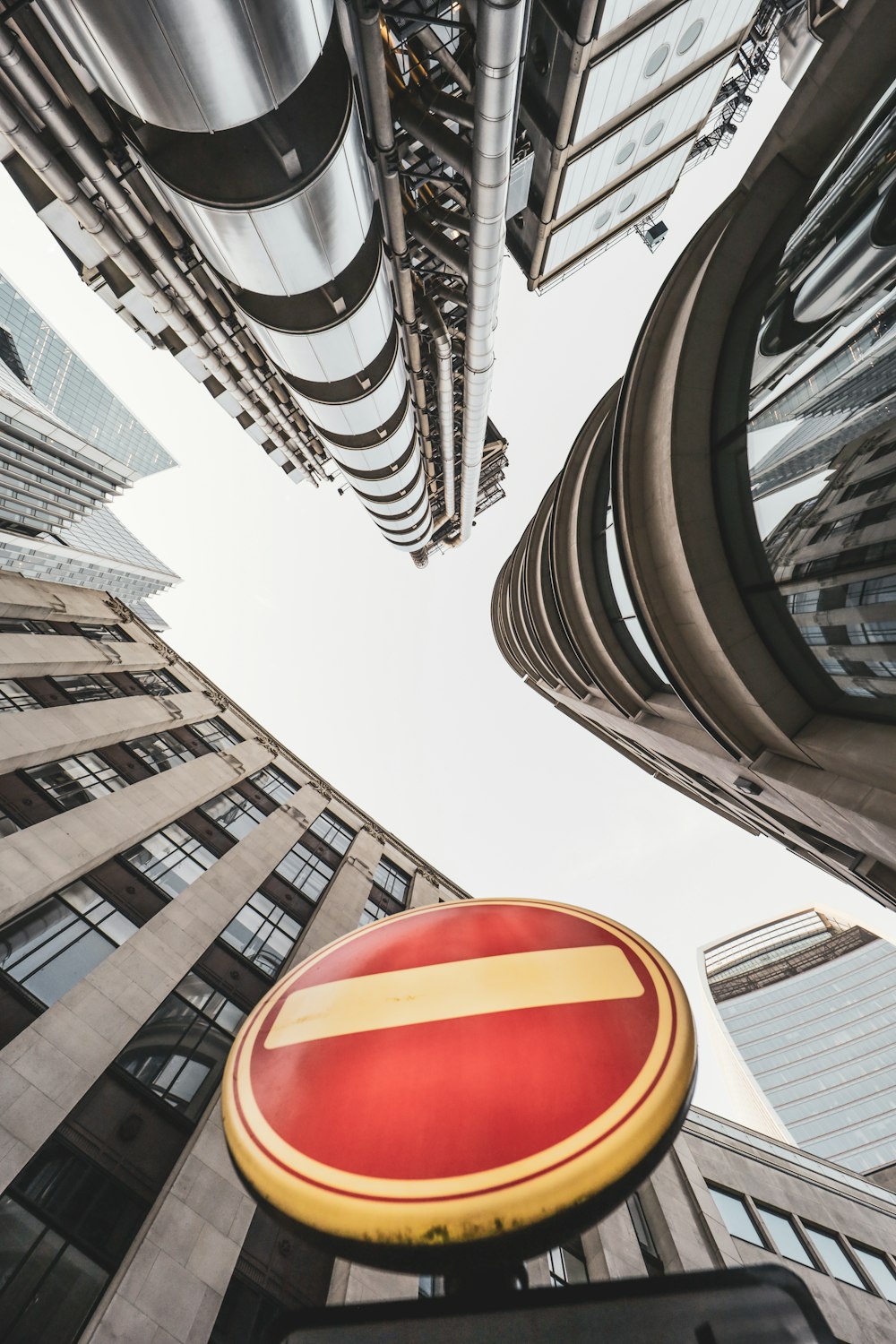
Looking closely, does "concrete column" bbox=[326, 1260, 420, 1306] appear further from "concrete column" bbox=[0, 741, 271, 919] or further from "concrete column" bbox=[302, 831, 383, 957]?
"concrete column" bbox=[0, 741, 271, 919]

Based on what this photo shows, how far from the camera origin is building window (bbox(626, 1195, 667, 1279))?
14125 millimetres

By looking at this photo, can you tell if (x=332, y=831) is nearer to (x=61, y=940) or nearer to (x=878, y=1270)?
(x=61, y=940)

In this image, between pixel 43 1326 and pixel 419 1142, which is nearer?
pixel 419 1142

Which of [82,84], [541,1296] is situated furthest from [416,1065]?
[82,84]

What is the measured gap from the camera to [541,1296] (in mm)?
2625

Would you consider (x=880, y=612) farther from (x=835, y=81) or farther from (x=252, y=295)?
(x=252, y=295)

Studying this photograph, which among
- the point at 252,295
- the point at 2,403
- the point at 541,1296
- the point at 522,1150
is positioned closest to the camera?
the point at 541,1296

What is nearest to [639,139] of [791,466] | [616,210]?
[616,210]

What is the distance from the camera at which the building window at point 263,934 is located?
52.2 feet

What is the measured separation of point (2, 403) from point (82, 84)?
187 feet

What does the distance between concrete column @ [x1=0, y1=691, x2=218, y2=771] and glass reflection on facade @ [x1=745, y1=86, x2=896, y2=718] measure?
19134mm

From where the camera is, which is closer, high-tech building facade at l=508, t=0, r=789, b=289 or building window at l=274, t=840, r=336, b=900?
high-tech building facade at l=508, t=0, r=789, b=289

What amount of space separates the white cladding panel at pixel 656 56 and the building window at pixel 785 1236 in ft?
103

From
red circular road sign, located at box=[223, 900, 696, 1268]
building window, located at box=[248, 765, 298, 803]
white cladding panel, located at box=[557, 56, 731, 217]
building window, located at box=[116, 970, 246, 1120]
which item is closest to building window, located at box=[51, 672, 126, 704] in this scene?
building window, located at box=[248, 765, 298, 803]
